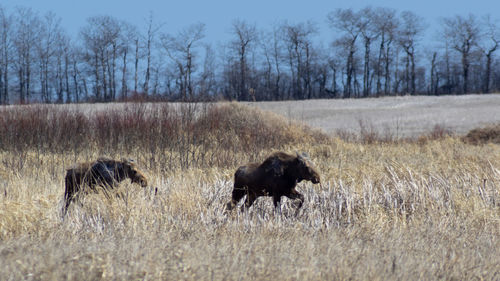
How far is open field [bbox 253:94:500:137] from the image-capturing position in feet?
69.2

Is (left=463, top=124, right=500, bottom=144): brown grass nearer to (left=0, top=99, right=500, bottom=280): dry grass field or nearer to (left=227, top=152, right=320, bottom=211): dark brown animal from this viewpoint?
(left=0, top=99, right=500, bottom=280): dry grass field

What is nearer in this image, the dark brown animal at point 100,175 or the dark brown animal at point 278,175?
the dark brown animal at point 278,175

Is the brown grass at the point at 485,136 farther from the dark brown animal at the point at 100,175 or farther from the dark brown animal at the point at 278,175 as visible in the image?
the dark brown animal at the point at 100,175

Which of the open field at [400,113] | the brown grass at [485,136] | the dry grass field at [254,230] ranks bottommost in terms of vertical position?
the dry grass field at [254,230]

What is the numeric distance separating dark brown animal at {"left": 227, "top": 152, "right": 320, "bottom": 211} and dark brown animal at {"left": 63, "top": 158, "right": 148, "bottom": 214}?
3.62 feet

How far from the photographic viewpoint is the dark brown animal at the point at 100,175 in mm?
4750

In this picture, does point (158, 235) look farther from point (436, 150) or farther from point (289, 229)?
point (436, 150)

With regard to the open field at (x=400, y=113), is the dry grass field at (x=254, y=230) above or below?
below

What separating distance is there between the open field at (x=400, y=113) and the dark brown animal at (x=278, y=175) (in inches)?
574

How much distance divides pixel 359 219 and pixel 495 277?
200cm

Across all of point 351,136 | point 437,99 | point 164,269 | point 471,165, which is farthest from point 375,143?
point 437,99

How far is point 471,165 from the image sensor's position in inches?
312

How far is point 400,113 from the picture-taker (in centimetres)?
2534

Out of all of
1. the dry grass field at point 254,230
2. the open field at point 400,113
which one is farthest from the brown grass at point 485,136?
the dry grass field at point 254,230
